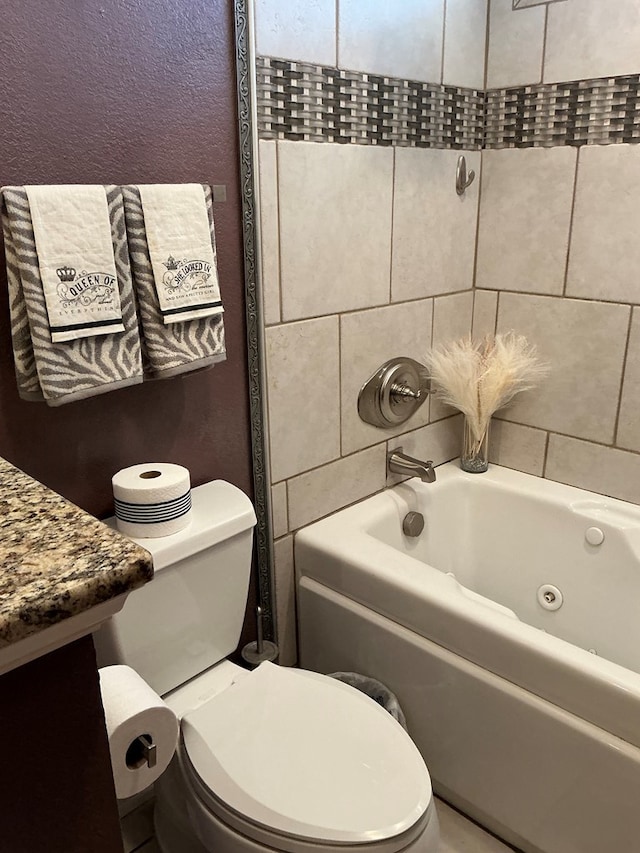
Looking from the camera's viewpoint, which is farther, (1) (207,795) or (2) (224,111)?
(2) (224,111)

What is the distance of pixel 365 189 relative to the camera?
5.54 feet

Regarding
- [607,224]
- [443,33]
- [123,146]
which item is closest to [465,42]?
[443,33]

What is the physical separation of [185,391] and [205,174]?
43 centimetres

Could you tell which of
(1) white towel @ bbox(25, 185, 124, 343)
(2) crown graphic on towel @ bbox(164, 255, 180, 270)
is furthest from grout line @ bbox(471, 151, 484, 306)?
(1) white towel @ bbox(25, 185, 124, 343)

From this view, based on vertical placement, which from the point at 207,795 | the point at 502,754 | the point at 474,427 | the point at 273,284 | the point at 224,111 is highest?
the point at 224,111

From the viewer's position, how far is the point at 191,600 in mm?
1396

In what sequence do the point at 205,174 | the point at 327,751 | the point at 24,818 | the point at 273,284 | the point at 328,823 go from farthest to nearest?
the point at 273,284 < the point at 205,174 < the point at 327,751 < the point at 328,823 < the point at 24,818

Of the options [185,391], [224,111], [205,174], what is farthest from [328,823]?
[224,111]

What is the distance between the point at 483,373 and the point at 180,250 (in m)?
A: 0.99

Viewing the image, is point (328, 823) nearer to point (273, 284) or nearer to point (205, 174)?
point (273, 284)

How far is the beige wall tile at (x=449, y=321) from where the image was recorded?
6.61ft

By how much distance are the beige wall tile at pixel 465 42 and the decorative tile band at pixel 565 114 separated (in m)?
0.08

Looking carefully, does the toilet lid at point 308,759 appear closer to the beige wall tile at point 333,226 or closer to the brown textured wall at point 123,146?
the brown textured wall at point 123,146

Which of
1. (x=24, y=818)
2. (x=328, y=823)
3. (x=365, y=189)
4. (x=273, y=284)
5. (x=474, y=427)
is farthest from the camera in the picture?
(x=474, y=427)
